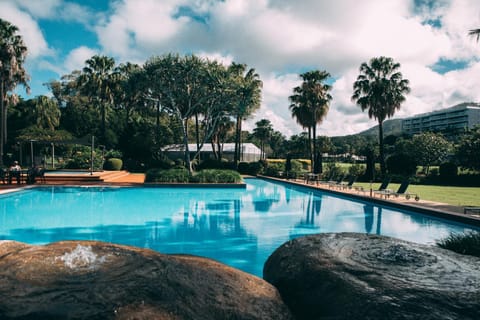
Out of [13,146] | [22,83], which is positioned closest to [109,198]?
[22,83]

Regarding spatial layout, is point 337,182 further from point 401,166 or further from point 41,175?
point 41,175

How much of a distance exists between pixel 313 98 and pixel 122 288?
94.6ft

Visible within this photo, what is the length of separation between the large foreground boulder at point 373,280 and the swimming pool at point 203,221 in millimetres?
2975

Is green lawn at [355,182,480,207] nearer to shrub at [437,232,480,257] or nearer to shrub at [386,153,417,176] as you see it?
shrub at [386,153,417,176]

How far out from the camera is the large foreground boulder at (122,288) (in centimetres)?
196

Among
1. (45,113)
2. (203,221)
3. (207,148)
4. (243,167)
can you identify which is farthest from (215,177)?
(45,113)

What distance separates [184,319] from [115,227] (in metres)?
8.29

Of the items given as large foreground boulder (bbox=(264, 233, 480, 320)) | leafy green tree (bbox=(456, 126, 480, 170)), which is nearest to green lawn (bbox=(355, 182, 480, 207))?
leafy green tree (bbox=(456, 126, 480, 170))

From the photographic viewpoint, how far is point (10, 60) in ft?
84.0

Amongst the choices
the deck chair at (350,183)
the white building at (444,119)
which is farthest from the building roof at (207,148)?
the white building at (444,119)

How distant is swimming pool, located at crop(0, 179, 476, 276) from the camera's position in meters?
7.95

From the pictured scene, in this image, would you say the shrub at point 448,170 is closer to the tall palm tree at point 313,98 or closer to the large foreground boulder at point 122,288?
the tall palm tree at point 313,98

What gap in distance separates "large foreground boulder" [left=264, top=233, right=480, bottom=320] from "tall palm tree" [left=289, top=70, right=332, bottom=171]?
25783mm

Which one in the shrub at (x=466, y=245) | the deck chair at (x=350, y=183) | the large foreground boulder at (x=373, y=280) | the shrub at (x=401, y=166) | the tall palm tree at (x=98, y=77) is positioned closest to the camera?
the large foreground boulder at (x=373, y=280)
